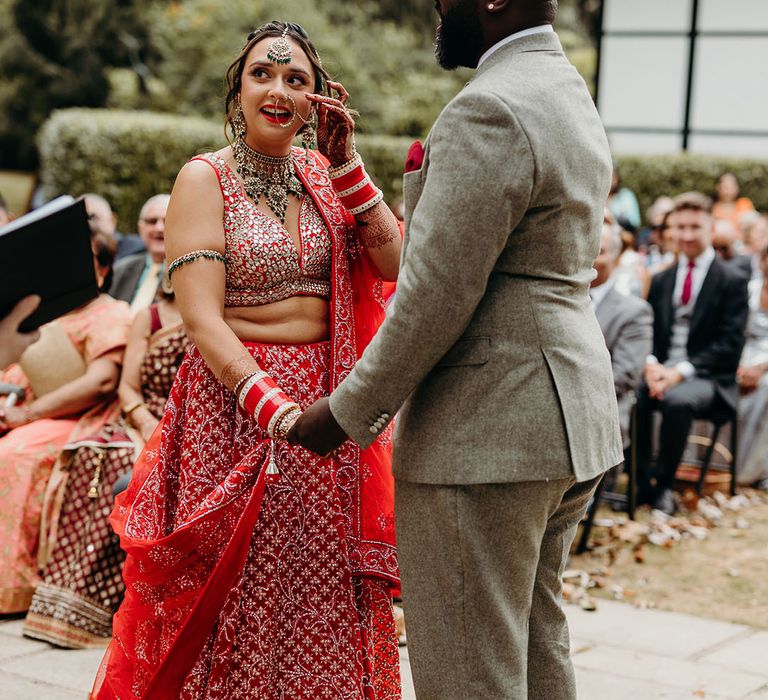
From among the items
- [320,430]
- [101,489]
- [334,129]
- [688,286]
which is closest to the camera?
[320,430]

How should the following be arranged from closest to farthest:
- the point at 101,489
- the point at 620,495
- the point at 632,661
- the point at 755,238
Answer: the point at 632,661, the point at 101,489, the point at 620,495, the point at 755,238

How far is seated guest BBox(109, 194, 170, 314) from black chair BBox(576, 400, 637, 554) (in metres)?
2.71

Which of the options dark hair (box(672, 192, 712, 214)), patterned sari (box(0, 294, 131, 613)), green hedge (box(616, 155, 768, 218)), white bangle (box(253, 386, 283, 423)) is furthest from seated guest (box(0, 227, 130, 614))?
green hedge (box(616, 155, 768, 218))

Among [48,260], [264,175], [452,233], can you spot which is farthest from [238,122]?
[452,233]

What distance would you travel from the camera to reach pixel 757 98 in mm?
15930

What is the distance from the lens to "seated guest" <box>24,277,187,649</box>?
477cm

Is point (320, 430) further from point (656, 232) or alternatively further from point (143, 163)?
point (143, 163)

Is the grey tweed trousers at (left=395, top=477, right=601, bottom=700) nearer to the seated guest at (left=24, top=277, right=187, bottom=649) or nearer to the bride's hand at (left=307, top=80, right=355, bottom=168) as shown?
the bride's hand at (left=307, top=80, right=355, bottom=168)

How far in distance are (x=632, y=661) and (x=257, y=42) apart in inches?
116

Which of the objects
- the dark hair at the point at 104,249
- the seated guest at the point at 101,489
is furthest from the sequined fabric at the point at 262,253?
the dark hair at the point at 104,249

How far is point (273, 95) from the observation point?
3.19 m

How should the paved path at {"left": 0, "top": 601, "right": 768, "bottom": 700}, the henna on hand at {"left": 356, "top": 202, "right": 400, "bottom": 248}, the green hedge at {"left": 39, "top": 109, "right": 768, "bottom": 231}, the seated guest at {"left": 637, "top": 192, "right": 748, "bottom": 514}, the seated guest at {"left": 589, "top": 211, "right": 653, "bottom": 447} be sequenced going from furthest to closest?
the green hedge at {"left": 39, "top": 109, "right": 768, "bottom": 231}
the seated guest at {"left": 637, "top": 192, "right": 748, "bottom": 514}
the seated guest at {"left": 589, "top": 211, "right": 653, "bottom": 447}
the paved path at {"left": 0, "top": 601, "right": 768, "bottom": 700}
the henna on hand at {"left": 356, "top": 202, "right": 400, "bottom": 248}

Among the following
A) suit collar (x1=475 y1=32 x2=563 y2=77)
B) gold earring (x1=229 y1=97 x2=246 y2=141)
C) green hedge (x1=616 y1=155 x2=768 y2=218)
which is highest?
suit collar (x1=475 y1=32 x2=563 y2=77)

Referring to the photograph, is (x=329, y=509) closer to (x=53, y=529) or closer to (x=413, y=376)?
(x=413, y=376)
